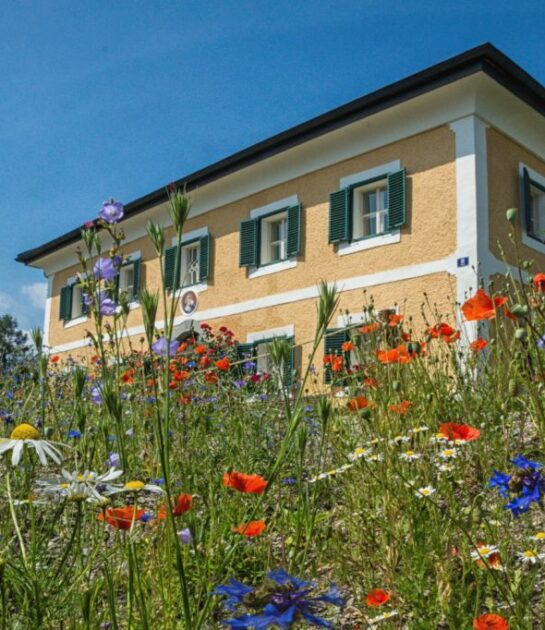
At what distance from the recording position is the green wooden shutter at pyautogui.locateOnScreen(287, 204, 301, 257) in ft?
39.5

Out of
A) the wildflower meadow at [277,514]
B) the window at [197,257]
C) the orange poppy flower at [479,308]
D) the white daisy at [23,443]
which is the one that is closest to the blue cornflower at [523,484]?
the wildflower meadow at [277,514]

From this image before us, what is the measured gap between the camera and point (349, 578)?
2.14 metres

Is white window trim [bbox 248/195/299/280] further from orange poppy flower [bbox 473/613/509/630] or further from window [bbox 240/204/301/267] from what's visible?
orange poppy flower [bbox 473/613/509/630]

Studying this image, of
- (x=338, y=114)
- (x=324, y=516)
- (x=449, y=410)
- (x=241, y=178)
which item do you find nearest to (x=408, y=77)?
(x=338, y=114)

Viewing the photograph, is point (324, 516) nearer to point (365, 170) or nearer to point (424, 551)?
point (424, 551)

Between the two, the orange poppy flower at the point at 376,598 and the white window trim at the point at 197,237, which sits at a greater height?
the white window trim at the point at 197,237

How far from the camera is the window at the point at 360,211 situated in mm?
11211

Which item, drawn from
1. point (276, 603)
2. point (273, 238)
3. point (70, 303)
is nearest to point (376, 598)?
point (276, 603)

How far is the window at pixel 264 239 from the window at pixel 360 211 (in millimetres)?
1306

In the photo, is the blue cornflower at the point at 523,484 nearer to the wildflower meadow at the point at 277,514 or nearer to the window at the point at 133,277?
the wildflower meadow at the point at 277,514

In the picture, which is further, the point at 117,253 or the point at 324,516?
the point at 324,516

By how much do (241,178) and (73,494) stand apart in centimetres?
1250

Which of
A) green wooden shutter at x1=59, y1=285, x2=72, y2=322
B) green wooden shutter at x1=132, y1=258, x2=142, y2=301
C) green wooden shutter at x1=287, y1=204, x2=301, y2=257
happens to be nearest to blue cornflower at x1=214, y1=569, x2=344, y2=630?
green wooden shutter at x1=287, y1=204, x2=301, y2=257

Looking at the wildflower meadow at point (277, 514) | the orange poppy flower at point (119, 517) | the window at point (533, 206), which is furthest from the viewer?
the window at point (533, 206)
